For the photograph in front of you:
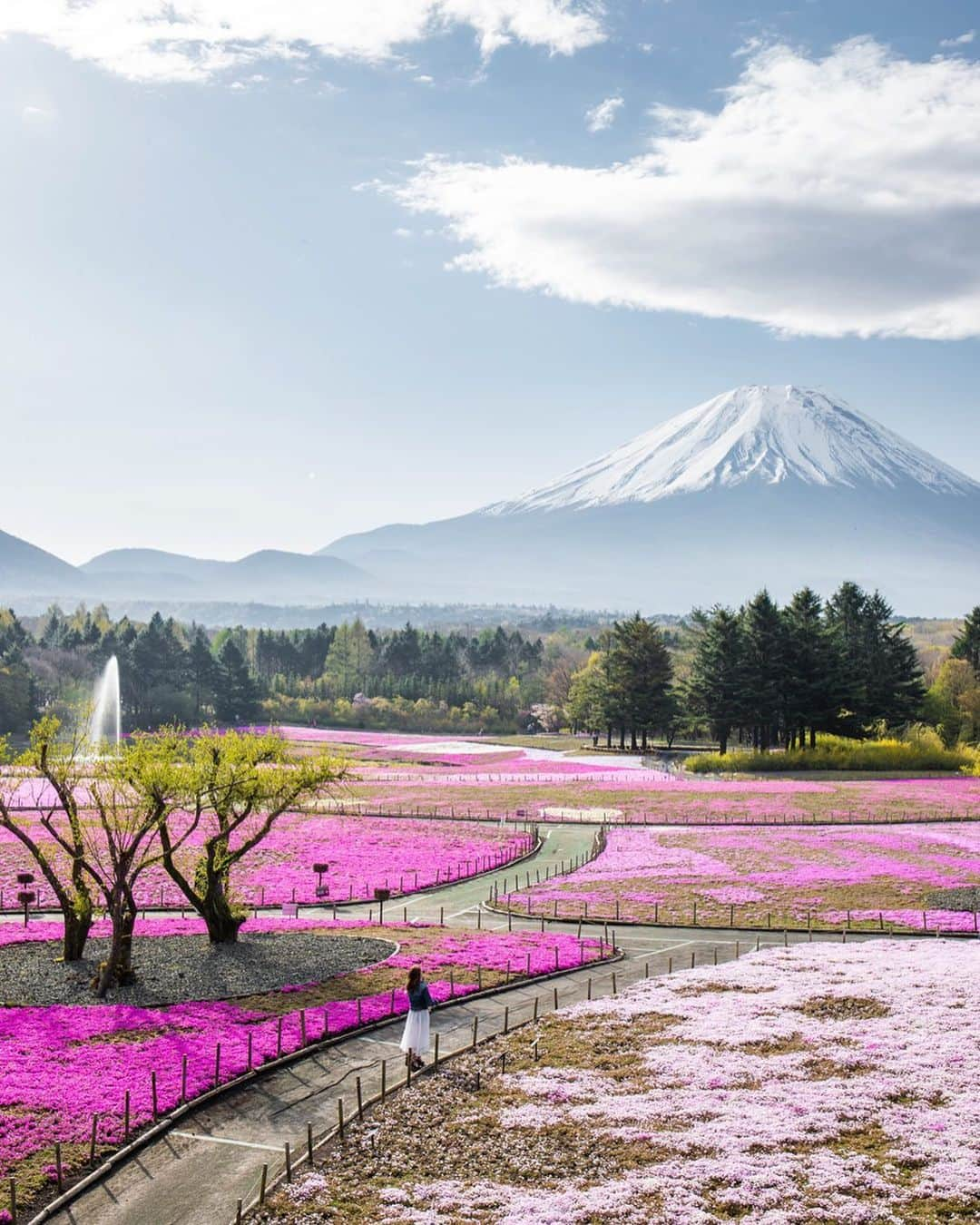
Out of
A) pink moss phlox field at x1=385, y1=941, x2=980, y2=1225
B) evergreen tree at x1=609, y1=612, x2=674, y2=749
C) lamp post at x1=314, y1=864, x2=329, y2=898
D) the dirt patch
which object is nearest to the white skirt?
pink moss phlox field at x1=385, y1=941, x2=980, y2=1225

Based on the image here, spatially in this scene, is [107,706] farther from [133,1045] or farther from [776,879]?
[133,1045]

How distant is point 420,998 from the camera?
920 inches

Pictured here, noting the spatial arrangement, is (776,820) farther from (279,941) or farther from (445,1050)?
(445,1050)

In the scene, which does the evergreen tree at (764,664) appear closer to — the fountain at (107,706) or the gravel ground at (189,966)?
the fountain at (107,706)

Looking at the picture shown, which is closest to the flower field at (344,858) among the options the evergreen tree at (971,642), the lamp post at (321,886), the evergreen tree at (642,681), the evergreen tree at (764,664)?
the lamp post at (321,886)

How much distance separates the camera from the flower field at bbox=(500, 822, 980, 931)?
41.8 meters

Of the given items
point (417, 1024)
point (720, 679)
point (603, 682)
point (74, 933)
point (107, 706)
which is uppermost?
point (720, 679)

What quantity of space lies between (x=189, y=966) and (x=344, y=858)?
2195 cm

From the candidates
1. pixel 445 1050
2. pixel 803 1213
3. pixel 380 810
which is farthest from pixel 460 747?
pixel 803 1213

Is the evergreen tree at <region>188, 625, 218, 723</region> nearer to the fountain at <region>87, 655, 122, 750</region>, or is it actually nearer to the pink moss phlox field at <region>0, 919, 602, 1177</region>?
the fountain at <region>87, 655, 122, 750</region>

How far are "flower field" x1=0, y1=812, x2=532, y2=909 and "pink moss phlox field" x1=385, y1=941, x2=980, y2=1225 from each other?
19.8 m

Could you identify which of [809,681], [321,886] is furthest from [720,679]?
[321,886]

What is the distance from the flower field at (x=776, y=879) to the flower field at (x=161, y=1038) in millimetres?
9132

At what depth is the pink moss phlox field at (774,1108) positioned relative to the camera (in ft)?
57.3
